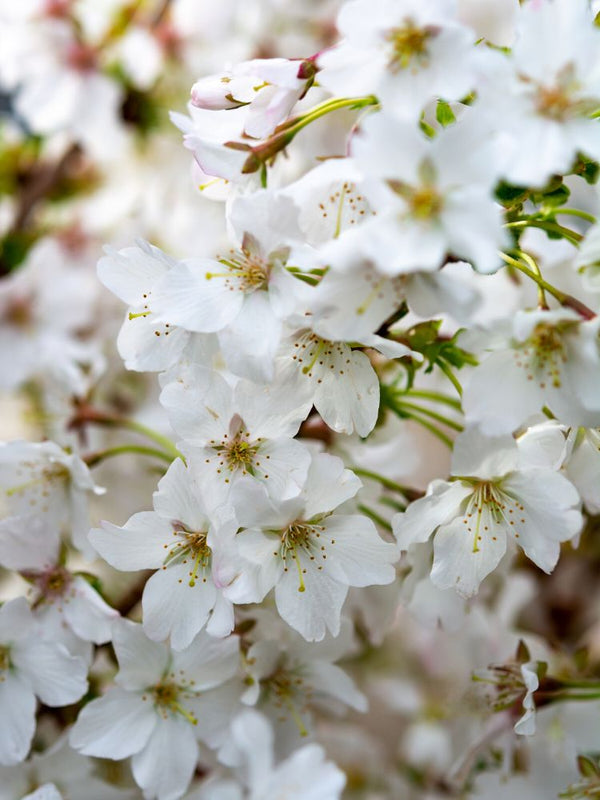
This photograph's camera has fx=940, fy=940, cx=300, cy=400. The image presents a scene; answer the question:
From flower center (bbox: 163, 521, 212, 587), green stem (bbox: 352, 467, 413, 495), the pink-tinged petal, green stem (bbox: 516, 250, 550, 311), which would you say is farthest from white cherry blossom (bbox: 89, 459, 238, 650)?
green stem (bbox: 516, 250, 550, 311)

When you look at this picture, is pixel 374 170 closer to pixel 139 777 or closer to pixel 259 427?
pixel 259 427

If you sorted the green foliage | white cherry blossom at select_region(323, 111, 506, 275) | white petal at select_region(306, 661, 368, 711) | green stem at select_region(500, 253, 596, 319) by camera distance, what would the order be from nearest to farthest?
1. white cherry blossom at select_region(323, 111, 506, 275)
2. green stem at select_region(500, 253, 596, 319)
3. the green foliage
4. white petal at select_region(306, 661, 368, 711)

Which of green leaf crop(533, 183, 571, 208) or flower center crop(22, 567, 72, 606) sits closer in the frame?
green leaf crop(533, 183, 571, 208)

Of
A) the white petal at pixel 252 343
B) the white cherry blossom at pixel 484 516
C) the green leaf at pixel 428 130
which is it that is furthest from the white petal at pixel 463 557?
the green leaf at pixel 428 130

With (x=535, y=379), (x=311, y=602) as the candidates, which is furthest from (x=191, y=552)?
(x=535, y=379)

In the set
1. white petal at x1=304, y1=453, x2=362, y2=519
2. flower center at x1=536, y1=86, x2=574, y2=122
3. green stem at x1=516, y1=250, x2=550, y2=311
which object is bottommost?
white petal at x1=304, y1=453, x2=362, y2=519

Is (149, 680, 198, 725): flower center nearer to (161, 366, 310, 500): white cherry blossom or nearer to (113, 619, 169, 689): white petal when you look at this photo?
(113, 619, 169, 689): white petal
